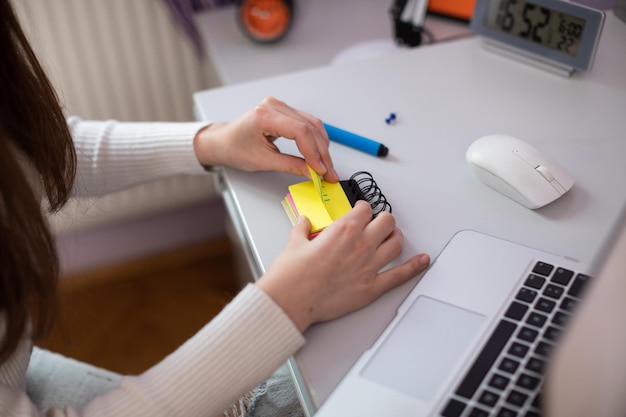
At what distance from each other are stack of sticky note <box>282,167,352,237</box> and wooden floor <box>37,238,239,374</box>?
0.88 meters

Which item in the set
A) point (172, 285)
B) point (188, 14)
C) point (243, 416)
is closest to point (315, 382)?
point (243, 416)

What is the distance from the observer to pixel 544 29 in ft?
2.99

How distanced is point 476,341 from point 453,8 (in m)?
0.71

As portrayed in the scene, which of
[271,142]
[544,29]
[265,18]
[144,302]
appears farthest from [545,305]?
[144,302]

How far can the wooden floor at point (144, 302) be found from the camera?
5.17 ft

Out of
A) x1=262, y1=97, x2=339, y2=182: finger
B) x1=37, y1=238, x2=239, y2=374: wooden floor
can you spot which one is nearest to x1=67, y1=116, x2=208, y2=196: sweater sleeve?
x1=262, y1=97, x2=339, y2=182: finger

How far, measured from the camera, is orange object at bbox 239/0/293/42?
1.19m

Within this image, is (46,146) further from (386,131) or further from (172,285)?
(172,285)

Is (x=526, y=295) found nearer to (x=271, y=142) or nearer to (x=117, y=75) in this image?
(x=271, y=142)

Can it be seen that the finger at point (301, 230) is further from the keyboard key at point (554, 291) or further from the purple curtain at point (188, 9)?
the purple curtain at point (188, 9)

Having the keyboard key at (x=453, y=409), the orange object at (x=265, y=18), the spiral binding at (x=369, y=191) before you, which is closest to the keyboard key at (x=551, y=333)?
the keyboard key at (x=453, y=409)

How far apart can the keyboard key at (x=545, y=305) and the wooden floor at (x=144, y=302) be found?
42.1 inches

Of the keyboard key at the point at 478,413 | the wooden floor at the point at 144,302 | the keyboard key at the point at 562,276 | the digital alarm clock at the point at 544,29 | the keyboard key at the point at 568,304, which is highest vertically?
the digital alarm clock at the point at 544,29

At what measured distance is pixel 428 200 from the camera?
0.74 meters
